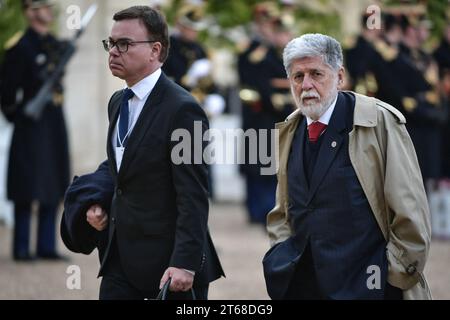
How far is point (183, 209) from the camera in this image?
5.06 meters

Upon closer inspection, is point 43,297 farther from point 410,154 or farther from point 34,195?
point 410,154

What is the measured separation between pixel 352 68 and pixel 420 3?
3.79 ft

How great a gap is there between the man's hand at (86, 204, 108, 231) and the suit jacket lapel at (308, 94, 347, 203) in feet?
3.27

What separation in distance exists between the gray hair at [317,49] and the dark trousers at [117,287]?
116 cm

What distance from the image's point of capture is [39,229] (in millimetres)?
10609

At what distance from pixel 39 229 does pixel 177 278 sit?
19.1 ft

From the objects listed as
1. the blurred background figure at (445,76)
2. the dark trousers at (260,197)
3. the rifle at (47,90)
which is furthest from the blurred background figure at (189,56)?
the blurred background figure at (445,76)

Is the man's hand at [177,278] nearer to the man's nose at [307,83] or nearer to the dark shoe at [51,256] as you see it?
the man's nose at [307,83]

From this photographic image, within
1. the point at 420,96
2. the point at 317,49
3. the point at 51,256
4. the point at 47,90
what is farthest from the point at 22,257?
the point at 317,49

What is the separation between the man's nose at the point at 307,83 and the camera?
16.5ft

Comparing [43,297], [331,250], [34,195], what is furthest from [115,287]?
[34,195]

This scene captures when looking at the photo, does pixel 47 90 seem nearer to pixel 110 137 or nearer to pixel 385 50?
pixel 385 50

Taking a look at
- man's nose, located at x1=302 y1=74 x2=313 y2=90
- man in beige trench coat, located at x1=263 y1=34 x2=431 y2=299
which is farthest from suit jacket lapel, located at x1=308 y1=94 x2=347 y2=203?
man's nose, located at x1=302 y1=74 x2=313 y2=90

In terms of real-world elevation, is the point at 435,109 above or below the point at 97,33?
below
